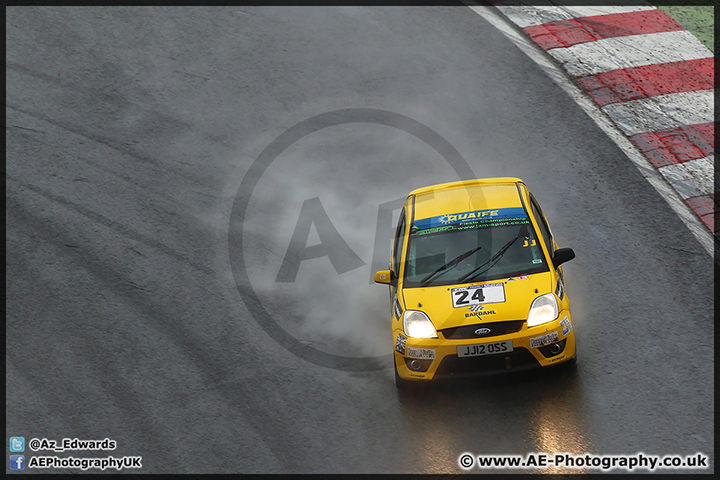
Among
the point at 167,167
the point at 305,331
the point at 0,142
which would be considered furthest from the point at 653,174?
the point at 0,142

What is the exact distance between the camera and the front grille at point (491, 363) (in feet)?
22.5

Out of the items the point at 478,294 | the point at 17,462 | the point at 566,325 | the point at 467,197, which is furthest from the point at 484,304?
the point at 17,462

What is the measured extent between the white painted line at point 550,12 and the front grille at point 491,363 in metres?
8.23

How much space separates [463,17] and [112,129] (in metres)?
6.62

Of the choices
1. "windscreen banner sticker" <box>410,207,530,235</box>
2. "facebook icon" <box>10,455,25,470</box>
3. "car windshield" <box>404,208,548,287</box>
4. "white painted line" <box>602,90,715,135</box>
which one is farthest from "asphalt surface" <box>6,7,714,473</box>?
"windscreen banner sticker" <box>410,207,530,235</box>

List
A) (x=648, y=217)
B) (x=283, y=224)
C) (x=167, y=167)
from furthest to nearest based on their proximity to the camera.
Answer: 1. (x=167, y=167)
2. (x=283, y=224)
3. (x=648, y=217)

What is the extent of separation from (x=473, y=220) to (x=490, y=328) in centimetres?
145

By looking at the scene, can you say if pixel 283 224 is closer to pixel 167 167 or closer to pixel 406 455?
pixel 167 167

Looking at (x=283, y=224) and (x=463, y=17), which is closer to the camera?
(x=283, y=224)

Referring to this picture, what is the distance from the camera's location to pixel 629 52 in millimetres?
12148

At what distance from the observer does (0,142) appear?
37.9ft

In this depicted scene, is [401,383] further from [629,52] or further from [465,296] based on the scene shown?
[629,52]

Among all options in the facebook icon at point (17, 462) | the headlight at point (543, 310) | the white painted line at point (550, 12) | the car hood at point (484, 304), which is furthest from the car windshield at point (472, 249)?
the white painted line at point (550, 12)

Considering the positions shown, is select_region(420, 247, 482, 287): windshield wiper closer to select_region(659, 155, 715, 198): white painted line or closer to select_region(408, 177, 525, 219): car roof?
select_region(408, 177, 525, 219): car roof
